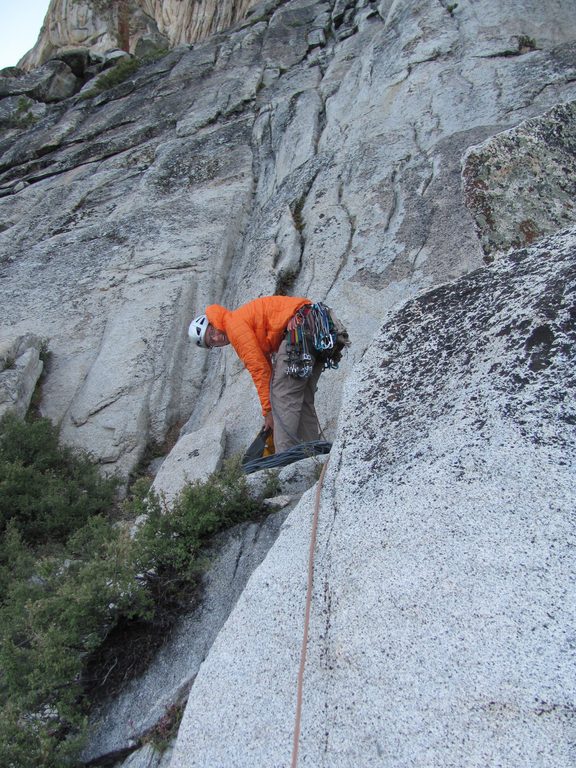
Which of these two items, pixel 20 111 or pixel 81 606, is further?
pixel 20 111

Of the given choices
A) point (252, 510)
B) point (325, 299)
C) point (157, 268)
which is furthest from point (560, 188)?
point (157, 268)

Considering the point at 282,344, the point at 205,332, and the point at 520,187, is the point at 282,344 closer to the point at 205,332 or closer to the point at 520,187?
the point at 205,332

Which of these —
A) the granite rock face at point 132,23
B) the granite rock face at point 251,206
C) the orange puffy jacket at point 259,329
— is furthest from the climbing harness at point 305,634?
the granite rock face at point 132,23

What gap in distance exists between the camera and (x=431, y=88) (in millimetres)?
12539

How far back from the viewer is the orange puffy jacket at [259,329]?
6438 mm

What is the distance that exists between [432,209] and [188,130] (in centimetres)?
839

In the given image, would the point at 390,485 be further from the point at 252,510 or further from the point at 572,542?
the point at 252,510

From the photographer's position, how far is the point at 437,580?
2.82 meters

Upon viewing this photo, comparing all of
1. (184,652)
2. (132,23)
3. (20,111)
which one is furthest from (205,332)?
(132,23)

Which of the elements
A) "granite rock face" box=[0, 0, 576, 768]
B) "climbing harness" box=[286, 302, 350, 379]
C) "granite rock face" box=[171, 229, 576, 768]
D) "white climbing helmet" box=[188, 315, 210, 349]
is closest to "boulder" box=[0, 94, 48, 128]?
"granite rock face" box=[0, 0, 576, 768]

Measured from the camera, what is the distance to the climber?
6402 mm

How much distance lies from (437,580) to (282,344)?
3.91 meters

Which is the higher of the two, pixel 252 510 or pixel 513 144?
pixel 513 144

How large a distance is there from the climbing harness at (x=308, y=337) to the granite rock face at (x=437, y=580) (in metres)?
2.40
